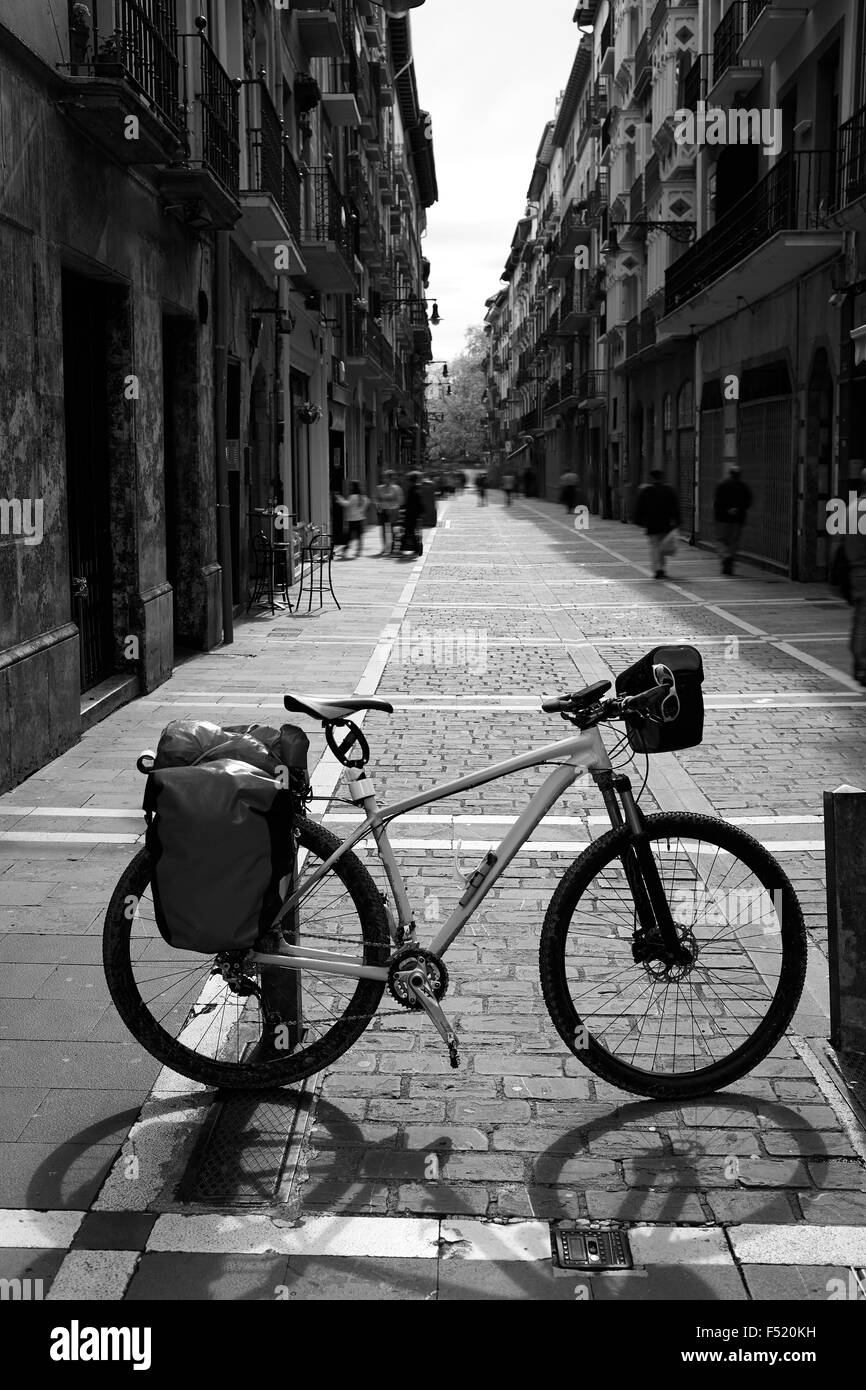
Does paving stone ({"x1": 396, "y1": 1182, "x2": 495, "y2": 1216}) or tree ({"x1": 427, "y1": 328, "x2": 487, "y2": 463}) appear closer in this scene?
paving stone ({"x1": 396, "y1": 1182, "x2": 495, "y2": 1216})

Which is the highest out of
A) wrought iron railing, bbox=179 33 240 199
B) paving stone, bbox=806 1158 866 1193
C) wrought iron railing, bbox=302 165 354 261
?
wrought iron railing, bbox=302 165 354 261

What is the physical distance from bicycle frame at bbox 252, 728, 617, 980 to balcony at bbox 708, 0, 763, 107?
21.3 metres

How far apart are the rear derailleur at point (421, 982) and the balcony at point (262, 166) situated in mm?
13863

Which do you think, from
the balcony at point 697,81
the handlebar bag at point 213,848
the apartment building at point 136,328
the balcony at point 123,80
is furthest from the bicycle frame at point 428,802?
the balcony at point 697,81

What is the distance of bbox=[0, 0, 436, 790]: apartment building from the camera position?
8.38 m

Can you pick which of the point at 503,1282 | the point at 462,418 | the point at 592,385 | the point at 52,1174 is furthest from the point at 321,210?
the point at 462,418

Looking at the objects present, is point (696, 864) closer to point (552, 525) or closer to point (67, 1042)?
point (67, 1042)

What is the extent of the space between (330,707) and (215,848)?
53 centimetres

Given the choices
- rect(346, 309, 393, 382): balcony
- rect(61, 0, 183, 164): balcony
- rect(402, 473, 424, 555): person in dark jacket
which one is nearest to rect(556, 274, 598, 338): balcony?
rect(346, 309, 393, 382): balcony

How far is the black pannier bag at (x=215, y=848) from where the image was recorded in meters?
3.63

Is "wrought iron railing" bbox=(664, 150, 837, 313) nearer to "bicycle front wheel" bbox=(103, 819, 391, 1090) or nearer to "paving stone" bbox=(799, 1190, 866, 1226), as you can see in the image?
"bicycle front wheel" bbox=(103, 819, 391, 1090)

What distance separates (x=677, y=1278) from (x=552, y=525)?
131 ft
